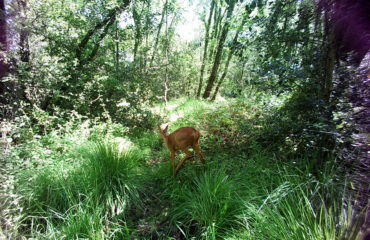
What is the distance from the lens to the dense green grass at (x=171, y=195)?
1.33 meters

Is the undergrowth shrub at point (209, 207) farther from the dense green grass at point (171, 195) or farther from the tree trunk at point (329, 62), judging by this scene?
the tree trunk at point (329, 62)

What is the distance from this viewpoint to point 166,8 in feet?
17.8

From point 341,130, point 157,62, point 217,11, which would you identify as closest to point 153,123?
point 157,62

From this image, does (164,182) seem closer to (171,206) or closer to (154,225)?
(171,206)

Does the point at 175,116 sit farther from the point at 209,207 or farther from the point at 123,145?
the point at 209,207

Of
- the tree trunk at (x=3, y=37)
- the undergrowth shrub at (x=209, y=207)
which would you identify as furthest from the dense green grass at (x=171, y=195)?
the tree trunk at (x=3, y=37)

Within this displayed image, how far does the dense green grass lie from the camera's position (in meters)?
1.33

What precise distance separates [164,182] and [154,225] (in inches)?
27.9

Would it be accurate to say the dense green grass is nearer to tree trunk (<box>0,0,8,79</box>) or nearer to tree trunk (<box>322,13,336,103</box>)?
tree trunk (<box>322,13,336,103</box>)

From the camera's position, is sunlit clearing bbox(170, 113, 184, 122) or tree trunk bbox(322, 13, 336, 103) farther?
sunlit clearing bbox(170, 113, 184, 122)

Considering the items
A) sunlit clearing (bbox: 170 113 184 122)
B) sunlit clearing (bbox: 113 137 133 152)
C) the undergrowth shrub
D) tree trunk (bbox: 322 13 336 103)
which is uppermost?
tree trunk (bbox: 322 13 336 103)

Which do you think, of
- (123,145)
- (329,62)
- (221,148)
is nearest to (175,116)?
(221,148)

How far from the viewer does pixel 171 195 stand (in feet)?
7.11

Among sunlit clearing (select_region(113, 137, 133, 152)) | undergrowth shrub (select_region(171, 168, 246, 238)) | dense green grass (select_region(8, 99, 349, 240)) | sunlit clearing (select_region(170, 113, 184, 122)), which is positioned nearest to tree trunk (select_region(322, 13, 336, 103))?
dense green grass (select_region(8, 99, 349, 240))
